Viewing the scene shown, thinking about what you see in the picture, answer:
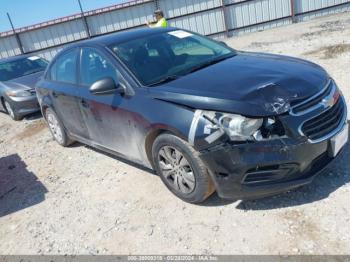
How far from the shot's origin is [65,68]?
5.22m

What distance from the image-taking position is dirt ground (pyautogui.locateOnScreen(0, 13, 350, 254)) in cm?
302

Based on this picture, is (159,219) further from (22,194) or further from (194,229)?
(22,194)

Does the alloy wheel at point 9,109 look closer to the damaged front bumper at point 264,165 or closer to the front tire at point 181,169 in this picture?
the front tire at point 181,169

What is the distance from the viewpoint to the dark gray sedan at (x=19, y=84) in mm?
8492

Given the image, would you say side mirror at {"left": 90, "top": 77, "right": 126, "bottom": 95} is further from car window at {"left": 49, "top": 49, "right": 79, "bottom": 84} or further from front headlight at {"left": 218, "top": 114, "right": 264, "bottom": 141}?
front headlight at {"left": 218, "top": 114, "right": 264, "bottom": 141}

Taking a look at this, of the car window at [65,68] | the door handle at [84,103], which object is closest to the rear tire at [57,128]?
the car window at [65,68]

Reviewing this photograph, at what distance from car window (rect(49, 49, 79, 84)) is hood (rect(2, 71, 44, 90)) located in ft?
10.4

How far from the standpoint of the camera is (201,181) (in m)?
3.32

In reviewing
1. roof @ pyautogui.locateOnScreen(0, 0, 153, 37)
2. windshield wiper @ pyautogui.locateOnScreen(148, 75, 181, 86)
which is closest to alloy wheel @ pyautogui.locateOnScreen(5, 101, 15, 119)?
windshield wiper @ pyautogui.locateOnScreen(148, 75, 181, 86)

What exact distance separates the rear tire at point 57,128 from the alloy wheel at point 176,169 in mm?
2679

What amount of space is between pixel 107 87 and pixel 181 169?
116 centimetres

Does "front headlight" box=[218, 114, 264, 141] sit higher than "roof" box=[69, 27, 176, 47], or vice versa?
"roof" box=[69, 27, 176, 47]

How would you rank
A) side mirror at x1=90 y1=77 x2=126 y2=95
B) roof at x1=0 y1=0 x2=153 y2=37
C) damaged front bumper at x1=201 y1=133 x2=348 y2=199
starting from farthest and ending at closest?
roof at x1=0 y1=0 x2=153 y2=37, side mirror at x1=90 y1=77 x2=126 y2=95, damaged front bumper at x1=201 y1=133 x2=348 y2=199

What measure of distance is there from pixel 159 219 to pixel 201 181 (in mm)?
630
